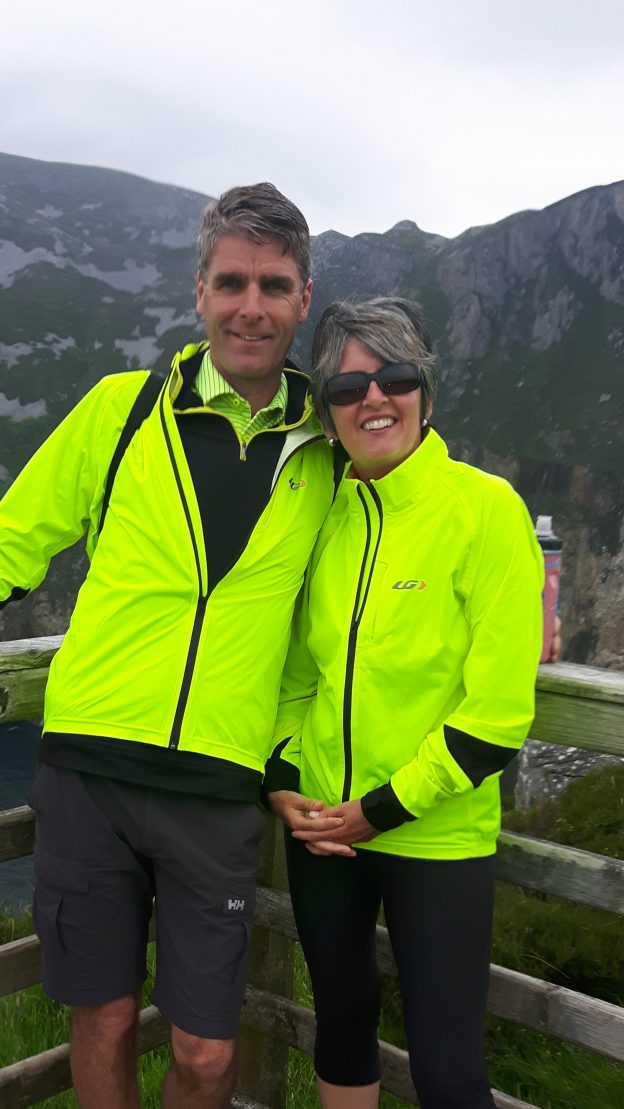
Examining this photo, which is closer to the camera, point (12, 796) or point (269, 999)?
point (269, 999)

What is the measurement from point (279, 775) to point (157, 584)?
2.62ft

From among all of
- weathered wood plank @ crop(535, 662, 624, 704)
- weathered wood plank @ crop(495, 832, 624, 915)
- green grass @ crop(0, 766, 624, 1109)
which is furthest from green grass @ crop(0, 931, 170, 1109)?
weathered wood plank @ crop(535, 662, 624, 704)

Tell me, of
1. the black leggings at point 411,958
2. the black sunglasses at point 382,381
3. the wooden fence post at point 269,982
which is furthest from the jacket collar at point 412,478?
the wooden fence post at point 269,982

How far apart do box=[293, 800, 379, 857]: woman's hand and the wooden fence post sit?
3.01 ft

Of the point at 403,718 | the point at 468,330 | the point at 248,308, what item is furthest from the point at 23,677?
the point at 468,330

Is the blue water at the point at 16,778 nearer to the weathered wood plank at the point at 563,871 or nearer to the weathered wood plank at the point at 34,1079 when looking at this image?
the weathered wood plank at the point at 34,1079

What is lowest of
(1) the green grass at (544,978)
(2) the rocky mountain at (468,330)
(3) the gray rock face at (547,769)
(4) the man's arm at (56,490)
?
(3) the gray rock face at (547,769)

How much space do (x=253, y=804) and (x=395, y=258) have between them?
118323mm

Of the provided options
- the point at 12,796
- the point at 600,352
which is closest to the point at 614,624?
the point at 600,352

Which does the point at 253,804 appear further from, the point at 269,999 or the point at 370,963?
the point at 269,999

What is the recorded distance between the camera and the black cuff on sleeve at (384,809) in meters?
2.68

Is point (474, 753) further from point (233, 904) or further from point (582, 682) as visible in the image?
point (233, 904)

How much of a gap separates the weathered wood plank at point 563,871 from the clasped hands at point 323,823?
526 millimetres

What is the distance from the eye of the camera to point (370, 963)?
3057mm
